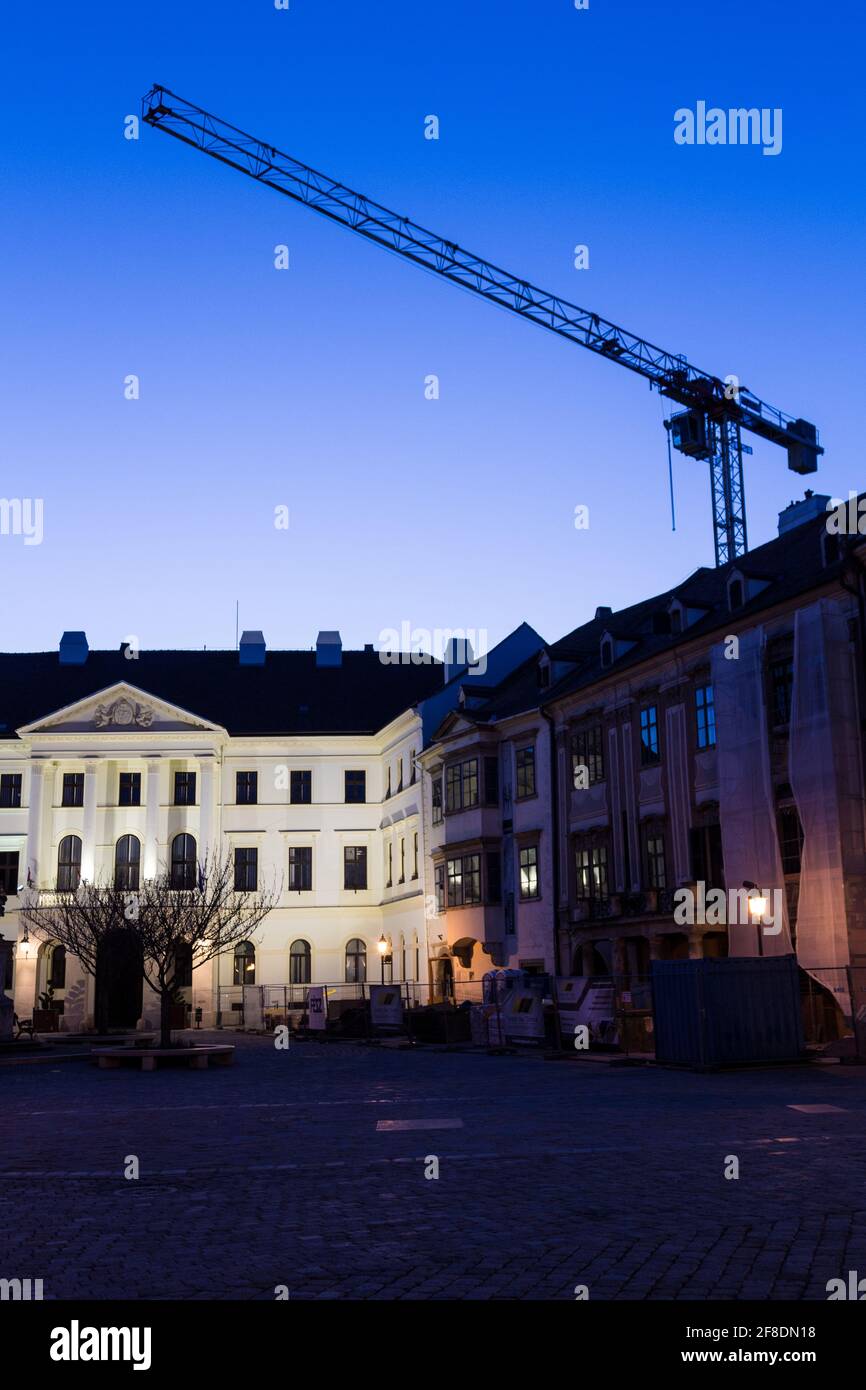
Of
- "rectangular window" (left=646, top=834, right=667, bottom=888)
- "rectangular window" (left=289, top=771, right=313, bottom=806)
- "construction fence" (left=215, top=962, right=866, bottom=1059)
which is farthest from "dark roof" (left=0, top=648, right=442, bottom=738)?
"rectangular window" (left=646, top=834, right=667, bottom=888)

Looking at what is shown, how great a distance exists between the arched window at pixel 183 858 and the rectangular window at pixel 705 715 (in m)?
31.2

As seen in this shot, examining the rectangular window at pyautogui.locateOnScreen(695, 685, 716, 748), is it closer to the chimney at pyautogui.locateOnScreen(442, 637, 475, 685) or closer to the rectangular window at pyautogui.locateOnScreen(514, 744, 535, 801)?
the rectangular window at pyautogui.locateOnScreen(514, 744, 535, 801)

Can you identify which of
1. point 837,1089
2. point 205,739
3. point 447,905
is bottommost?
point 837,1089

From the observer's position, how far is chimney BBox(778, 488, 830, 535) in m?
42.2

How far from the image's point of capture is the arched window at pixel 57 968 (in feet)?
199

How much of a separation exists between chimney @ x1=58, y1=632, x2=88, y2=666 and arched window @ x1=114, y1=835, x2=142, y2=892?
11042 millimetres

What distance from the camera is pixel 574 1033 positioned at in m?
31.5

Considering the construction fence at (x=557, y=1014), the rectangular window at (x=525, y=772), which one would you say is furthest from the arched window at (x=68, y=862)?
Result: the rectangular window at (x=525, y=772)

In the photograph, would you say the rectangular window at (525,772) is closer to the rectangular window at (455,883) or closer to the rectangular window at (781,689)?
the rectangular window at (455,883)

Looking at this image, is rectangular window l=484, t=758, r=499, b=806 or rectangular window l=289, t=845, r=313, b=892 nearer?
rectangular window l=484, t=758, r=499, b=806

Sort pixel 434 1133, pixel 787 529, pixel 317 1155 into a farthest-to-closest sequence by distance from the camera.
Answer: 1. pixel 787 529
2. pixel 434 1133
3. pixel 317 1155
